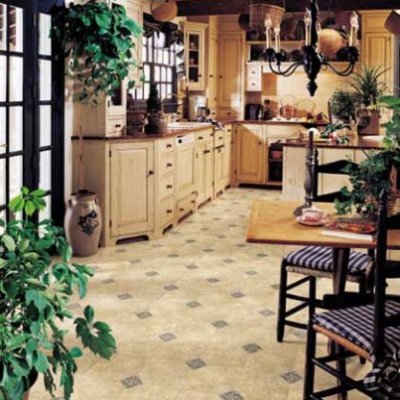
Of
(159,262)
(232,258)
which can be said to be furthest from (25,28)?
(232,258)

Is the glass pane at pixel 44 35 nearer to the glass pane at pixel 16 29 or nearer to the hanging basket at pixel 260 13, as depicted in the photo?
the glass pane at pixel 16 29

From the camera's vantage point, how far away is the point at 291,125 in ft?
29.3

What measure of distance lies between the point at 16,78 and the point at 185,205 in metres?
2.72

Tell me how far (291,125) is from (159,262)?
4391 mm

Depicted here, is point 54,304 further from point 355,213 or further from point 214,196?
point 214,196

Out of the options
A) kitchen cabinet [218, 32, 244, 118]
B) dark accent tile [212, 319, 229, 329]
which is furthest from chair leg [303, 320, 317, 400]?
kitchen cabinet [218, 32, 244, 118]

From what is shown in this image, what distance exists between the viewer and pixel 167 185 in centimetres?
632

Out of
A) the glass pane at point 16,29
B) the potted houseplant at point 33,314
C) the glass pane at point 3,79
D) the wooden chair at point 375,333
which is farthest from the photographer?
the glass pane at point 16,29

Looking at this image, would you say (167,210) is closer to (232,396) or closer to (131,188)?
(131,188)

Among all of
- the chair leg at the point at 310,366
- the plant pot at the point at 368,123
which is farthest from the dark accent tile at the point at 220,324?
the plant pot at the point at 368,123

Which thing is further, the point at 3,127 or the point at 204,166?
the point at 204,166

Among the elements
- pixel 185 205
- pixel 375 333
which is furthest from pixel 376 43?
pixel 375 333

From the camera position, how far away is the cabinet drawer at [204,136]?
7.37m

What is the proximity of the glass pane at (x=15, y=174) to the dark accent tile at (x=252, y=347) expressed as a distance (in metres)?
2.31
